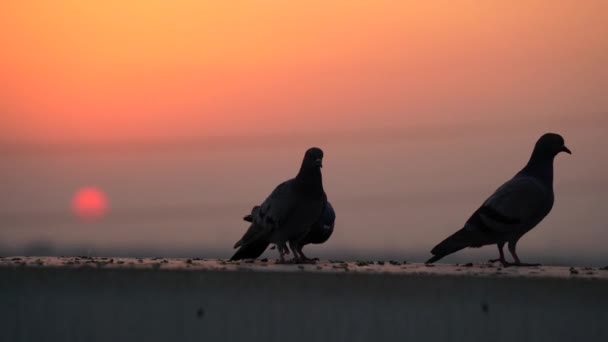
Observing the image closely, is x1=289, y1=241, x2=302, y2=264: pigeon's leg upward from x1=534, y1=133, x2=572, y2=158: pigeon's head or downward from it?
downward

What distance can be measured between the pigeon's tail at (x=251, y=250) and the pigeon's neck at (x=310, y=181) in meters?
1.21

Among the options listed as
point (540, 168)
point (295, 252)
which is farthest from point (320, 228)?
point (540, 168)

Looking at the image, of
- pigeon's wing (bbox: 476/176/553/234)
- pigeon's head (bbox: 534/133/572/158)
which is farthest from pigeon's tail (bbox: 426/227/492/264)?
pigeon's head (bbox: 534/133/572/158)

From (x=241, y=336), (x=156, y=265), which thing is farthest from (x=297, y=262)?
(x=241, y=336)

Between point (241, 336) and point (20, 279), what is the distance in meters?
3.22

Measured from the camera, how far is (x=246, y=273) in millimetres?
12805

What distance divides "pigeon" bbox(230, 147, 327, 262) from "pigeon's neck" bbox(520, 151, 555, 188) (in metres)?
3.34

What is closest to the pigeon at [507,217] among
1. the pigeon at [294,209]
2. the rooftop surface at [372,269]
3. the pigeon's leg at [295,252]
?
the rooftop surface at [372,269]

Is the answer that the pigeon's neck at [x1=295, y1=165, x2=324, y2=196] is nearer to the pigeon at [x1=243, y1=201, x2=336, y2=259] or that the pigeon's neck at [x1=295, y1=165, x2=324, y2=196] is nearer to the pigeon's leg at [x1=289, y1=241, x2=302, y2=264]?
the pigeon's leg at [x1=289, y1=241, x2=302, y2=264]

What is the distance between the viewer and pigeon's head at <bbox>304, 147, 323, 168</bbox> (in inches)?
664

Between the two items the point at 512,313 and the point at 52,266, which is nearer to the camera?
the point at 512,313

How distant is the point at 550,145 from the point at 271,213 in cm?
465

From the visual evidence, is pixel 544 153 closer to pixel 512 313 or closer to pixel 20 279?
pixel 512 313

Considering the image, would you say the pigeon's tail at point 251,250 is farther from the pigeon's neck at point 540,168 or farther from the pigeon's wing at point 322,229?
the pigeon's neck at point 540,168
